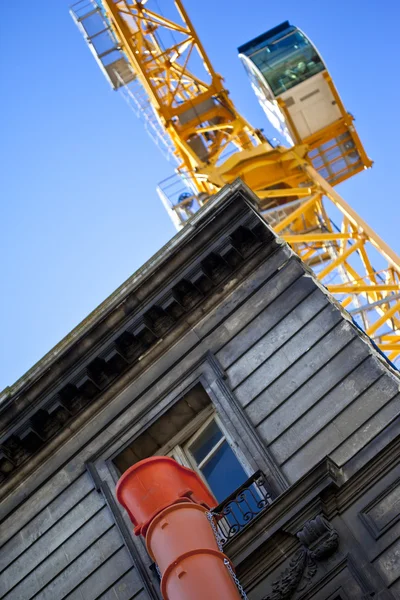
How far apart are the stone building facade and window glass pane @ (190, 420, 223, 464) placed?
0.06 feet

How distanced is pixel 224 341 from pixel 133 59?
743 inches

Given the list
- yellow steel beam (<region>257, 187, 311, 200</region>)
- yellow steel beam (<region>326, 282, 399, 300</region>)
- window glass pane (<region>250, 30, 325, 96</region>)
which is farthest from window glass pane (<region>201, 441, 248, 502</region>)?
window glass pane (<region>250, 30, 325, 96</region>)

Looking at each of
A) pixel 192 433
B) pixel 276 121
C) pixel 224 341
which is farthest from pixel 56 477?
pixel 276 121

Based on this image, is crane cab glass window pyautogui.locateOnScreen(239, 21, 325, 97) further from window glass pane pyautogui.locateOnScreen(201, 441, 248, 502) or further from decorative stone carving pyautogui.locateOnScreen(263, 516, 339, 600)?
decorative stone carving pyautogui.locateOnScreen(263, 516, 339, 600)

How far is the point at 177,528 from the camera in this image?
11.0 m

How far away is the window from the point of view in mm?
14680

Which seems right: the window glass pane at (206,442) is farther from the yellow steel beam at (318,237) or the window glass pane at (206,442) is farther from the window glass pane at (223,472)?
the yellow steel beam at (318,237)

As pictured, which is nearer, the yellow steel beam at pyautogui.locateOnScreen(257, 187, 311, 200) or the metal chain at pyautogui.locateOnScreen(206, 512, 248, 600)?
the metal chain at pyautogui.locateOnScreen(206, 512, 248, 600)

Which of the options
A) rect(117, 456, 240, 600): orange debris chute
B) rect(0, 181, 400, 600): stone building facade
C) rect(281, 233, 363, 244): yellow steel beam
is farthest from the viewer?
rect(281, 233, 363, 244): yellow steel beam

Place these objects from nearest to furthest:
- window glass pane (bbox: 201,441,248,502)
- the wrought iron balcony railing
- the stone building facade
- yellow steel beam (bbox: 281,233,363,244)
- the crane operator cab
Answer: the stone building facade
the wrought iron balcony railing
window glass pane (bbox: 201,441,248,502)
yellow steel beam (bbox: 281,233,363,244)
the crane operator cab

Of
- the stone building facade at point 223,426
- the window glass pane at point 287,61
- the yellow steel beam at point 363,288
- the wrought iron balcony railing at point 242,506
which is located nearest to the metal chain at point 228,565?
the stone building facade at point 223,426

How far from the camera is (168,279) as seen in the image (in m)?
16.4

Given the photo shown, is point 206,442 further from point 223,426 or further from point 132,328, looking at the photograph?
point 132,328

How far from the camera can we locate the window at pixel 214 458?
1468 centimetres
